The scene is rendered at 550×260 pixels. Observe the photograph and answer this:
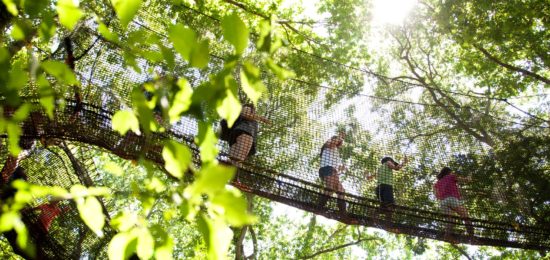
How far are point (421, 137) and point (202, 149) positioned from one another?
401 centimetres

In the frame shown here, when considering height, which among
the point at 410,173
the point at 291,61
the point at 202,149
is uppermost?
the point at 291,61

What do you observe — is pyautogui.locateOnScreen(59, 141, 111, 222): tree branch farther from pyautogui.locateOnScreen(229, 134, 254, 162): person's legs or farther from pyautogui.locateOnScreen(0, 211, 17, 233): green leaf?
pyautogui.locateOnScreen(0, 211, 17, 233): green leaf

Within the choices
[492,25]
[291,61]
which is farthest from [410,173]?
[492,25]

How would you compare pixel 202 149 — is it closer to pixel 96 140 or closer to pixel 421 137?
pixel 96 140

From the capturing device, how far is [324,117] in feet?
14.1

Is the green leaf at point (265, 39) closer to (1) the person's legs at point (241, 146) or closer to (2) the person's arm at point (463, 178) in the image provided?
(1) the person's legs at point (241, 146)

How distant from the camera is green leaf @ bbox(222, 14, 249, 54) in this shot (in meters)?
0.56

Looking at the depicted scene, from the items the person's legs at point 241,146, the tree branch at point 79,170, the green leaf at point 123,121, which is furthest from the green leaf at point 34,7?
the tree branch at point 79,170

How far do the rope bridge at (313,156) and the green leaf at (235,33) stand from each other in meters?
2.50

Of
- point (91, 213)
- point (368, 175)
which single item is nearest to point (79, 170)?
point (368, 175)

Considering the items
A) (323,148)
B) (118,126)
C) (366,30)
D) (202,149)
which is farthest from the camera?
(366,30)

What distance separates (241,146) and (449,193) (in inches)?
69.6

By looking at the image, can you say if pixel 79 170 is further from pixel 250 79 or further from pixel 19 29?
pixel 250 79

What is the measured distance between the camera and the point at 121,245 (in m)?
0.62
